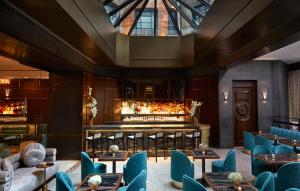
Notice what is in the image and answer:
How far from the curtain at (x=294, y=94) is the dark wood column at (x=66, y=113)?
8726mm

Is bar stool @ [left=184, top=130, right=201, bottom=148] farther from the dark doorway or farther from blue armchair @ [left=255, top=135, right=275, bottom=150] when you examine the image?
the dark doorway

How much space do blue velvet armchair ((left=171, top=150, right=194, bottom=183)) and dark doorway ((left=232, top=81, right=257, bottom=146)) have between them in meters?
5.88

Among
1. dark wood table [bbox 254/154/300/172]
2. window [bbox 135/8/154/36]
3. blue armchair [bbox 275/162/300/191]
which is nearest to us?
blue armchair [bbox 275/162/300/191]

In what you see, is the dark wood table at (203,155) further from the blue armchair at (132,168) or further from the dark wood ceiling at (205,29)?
the dark wood ceiling at (205,29)

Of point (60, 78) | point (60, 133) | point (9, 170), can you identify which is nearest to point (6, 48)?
point (9, 170)

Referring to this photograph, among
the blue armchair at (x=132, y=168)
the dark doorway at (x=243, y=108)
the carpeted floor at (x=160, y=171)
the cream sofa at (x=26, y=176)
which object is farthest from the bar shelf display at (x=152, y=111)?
the blue armchair at (x=132, y=168)

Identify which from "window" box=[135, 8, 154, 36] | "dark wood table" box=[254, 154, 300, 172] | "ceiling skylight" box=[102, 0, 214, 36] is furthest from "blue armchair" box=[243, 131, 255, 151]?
"window" box=[135, 8, 154, 36]

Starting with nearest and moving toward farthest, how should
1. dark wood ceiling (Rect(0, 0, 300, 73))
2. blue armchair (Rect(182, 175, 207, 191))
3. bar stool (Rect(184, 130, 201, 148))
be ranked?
1. blue armchair (Rect(182, 175, 207, 191))
2. dark wood ceiling (Rect(0, 0, 300, 73))
3. bar stool (Rect(184, 130, 201, 148))

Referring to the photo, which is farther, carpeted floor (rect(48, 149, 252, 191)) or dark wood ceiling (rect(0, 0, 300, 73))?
carpeted floor (rect(48, 149, 252, 191))

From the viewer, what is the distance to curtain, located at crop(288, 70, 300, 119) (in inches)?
432

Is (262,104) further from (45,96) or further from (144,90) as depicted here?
(45,96)

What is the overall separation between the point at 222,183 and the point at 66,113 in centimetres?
619

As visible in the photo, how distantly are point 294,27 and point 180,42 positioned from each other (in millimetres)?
6240

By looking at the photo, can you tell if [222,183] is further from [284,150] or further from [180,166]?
[284,150]
